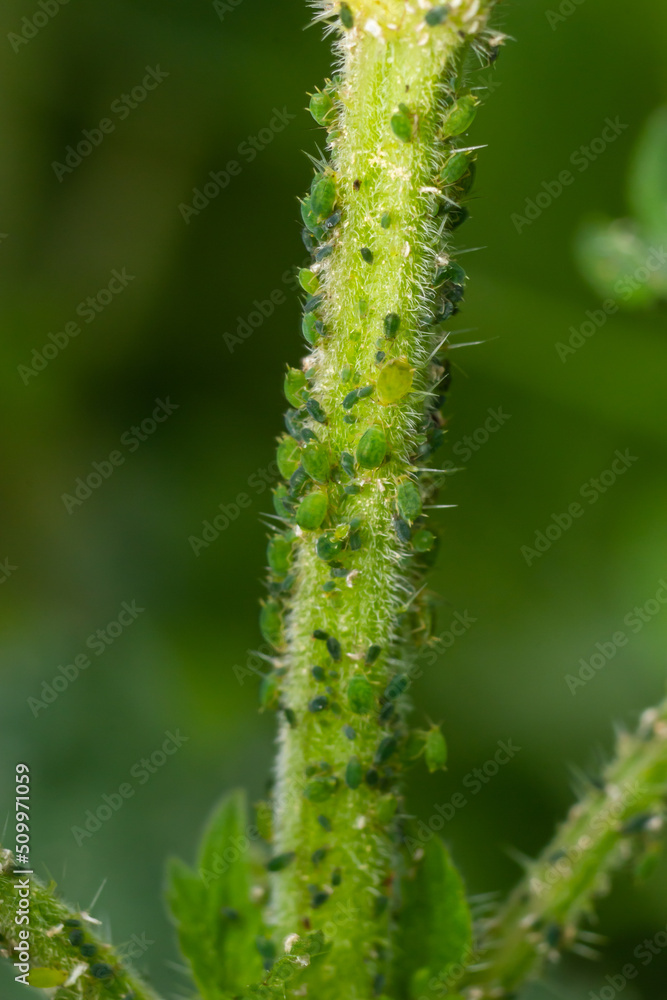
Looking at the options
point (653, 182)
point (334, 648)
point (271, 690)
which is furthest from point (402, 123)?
point (653, 182)

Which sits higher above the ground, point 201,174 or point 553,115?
point 553,115

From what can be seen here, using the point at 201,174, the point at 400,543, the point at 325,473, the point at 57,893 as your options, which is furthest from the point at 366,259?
the point at 201,174

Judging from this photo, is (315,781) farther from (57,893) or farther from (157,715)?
(157,715)

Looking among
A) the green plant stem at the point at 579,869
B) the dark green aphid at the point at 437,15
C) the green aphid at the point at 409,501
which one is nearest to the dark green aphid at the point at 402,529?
the green aphid at the point at 409,501

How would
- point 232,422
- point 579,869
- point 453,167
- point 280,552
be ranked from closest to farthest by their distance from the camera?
1. point 453,167
2. point 280,552
3. point 579,869
4. point 232,422

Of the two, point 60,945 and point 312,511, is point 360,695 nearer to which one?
point 312,511

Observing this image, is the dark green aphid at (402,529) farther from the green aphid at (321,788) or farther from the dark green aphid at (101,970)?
the dark green aphid at (101,970)

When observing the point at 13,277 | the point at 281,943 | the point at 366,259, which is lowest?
the point at 281,943
